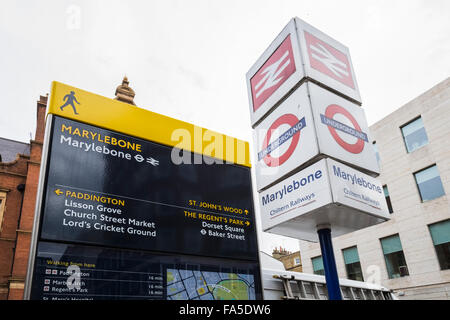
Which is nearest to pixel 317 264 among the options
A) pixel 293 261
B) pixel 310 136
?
pixel 293 261

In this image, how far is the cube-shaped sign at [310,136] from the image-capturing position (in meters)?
5.84

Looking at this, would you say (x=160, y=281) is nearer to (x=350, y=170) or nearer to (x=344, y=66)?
(x=350, y=170)

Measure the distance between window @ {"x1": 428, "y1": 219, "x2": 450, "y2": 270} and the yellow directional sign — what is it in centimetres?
1868

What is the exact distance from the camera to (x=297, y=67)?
645 cm

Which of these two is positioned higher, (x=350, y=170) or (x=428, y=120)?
(x=428, y=120)

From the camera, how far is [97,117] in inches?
219

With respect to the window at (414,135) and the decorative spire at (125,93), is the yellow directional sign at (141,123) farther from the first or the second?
the window at (414,135)

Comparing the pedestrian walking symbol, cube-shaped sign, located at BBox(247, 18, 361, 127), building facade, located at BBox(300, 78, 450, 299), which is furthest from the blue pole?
building facade, located at BBox(300, 78, 450, 299)

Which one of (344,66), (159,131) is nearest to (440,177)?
(344,66)

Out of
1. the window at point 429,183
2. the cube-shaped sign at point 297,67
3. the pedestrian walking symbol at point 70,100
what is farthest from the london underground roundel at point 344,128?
the window at point 429,183

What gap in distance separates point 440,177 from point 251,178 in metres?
19.1

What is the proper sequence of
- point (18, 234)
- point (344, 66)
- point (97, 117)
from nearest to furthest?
point (97, 117), point (344, 66), point (18, 234)

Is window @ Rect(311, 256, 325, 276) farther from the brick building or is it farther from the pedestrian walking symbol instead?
the pedestrian walking symbol

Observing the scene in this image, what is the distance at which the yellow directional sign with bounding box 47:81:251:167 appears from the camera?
5374 millimetres
